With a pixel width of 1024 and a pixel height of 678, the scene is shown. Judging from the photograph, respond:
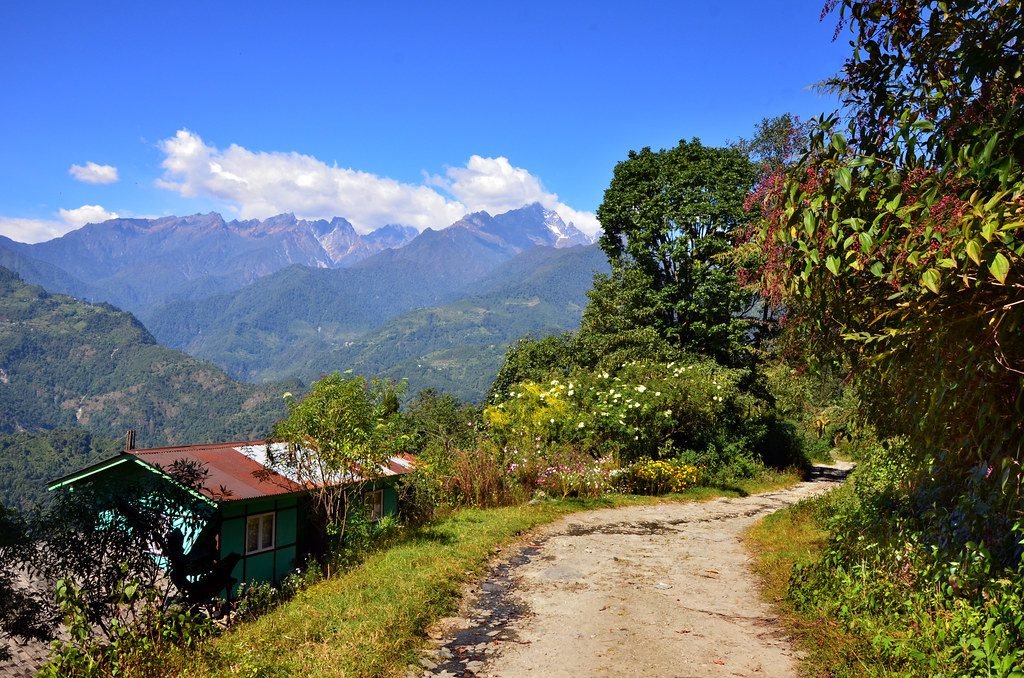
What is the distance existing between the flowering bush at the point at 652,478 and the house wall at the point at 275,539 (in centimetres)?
840

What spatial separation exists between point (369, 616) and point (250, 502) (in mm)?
7972

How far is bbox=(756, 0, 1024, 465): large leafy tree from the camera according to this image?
3.39m

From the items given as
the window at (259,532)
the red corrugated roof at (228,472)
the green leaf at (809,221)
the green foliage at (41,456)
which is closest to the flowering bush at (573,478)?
the red corrugated roof at (228,472)

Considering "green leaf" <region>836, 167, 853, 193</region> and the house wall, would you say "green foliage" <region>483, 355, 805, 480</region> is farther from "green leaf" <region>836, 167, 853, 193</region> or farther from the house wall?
"green leaf" <region>836, 167, 853, 193</region>

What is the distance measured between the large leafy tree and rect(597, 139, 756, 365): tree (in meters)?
18.6

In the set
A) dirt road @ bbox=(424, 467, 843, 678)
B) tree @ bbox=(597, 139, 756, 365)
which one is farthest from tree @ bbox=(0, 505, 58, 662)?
tree @ bbox=(597, 139, 756, 365)

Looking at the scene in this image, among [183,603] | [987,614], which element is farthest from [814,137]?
[183,603]

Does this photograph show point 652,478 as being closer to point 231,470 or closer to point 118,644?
point 231,470

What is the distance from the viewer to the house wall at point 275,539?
45.3ft

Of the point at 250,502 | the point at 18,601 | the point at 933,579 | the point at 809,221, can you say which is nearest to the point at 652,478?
the point at 250,502

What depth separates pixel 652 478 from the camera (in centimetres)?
1777

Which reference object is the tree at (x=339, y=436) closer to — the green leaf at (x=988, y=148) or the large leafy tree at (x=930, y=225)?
the large leafy tree at (x=930, y=225)

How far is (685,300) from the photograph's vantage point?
2488 cm

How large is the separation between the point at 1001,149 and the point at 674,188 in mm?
22417
